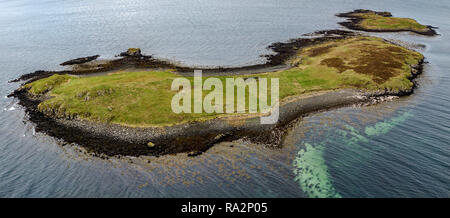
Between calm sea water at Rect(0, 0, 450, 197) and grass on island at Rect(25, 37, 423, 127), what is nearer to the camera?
calm sea water at Rect(0, 0, 450, 197)

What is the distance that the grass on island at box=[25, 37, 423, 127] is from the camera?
48.3 m

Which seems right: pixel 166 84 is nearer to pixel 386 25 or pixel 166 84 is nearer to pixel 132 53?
pixel 132 53

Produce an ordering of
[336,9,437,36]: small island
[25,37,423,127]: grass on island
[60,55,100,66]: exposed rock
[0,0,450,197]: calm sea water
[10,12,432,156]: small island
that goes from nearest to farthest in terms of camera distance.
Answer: [0,0,450,197]: calm sea water < [10,12,432,156]: small island < [25,37,423,127]: grass on island < [60,55,100,66]: exposed rock < [336,9,437,36]: small island

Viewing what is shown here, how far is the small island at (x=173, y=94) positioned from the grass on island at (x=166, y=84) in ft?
0.67

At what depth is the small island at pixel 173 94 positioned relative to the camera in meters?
43.0

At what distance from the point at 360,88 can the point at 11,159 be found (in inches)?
2885

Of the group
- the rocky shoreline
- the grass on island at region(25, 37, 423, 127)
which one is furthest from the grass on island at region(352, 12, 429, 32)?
the rocky shoreline

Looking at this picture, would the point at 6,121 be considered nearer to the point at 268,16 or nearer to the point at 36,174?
the point at 36,174

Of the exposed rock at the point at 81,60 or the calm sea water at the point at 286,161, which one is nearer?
the calm sea water at the point at 286,161

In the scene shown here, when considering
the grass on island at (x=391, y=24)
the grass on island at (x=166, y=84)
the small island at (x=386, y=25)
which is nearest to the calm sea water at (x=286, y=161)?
the grass on island at (x=166, y=84)

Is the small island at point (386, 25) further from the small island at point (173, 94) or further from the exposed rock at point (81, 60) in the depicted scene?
the exposed rock at point (81, 60)

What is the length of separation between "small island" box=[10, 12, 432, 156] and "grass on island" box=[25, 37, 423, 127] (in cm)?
21

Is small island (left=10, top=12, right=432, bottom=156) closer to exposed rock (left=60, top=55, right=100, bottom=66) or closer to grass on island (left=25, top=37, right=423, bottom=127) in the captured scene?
Answer: grass on island (left=25, top=37, right=423, bottom=127)

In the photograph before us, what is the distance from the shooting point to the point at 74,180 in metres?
34.5
